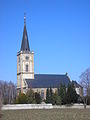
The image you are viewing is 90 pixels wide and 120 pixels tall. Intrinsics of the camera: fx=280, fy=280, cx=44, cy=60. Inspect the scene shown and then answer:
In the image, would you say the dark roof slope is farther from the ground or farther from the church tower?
the ground

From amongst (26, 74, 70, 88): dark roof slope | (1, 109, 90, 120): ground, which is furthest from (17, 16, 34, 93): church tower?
(1, 109, 90, 120): ground

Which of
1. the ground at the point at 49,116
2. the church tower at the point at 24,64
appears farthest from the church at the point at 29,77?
the ground at the point at 49,116

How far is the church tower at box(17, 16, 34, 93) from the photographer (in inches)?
3583

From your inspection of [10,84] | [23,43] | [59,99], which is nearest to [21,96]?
[59,99]

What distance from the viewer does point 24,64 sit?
92.0 metres

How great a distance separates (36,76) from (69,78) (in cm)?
1206

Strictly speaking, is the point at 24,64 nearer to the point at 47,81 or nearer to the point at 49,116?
the point at 47,81

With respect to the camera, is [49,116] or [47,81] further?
Answer: [47,81]

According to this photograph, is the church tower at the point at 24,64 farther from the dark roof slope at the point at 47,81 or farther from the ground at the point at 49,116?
the ground at the point at 49,116

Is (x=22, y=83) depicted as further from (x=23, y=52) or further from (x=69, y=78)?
(x=69, y=78)

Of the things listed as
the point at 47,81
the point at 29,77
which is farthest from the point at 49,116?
the point at 47,81

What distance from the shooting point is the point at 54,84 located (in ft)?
303

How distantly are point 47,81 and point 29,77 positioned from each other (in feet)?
20.5

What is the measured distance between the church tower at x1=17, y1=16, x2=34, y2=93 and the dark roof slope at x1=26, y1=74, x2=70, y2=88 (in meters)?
2.15
